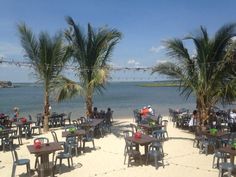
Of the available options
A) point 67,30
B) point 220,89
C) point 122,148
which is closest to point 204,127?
point 220,89

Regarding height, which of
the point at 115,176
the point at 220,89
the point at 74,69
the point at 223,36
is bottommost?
the point at 115,176

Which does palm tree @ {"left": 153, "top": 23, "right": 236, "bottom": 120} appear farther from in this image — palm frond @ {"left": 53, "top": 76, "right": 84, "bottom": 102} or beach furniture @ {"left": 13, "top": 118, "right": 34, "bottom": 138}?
beach furniture @ {"left": 13, "top": 118, "right": 34, "bottom": 138}

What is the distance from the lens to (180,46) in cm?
1289

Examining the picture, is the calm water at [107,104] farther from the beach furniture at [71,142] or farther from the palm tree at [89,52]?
the beach furniture at [71,142]

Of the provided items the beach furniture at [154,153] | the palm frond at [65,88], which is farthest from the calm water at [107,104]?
the beach furniture at [154,153]

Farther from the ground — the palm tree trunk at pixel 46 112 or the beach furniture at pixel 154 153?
the palm tree trunk at pixel 46 112

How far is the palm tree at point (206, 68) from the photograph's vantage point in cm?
1238

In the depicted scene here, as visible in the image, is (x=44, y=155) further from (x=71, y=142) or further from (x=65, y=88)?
(x=65, y=88)

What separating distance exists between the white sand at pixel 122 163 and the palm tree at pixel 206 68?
6.62 feet

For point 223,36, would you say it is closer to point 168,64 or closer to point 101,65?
point 168,64

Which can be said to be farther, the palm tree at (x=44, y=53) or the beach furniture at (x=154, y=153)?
the palm tree at (x=44, y=53)

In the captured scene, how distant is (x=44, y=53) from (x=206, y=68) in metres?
7.56

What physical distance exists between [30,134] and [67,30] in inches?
206

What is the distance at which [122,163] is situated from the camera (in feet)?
32.3
